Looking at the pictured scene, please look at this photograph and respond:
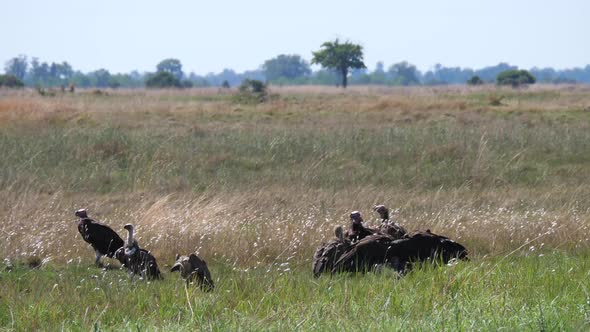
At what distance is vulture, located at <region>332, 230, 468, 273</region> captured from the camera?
7512mm

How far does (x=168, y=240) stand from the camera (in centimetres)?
907

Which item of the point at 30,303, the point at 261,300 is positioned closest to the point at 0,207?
the point at 30,303

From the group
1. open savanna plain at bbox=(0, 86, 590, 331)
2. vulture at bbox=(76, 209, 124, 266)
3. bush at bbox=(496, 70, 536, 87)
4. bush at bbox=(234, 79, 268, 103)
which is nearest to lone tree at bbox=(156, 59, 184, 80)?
bush at bbox=(496, 70, 536, 87)

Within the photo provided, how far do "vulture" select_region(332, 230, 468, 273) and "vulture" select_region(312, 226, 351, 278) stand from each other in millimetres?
75

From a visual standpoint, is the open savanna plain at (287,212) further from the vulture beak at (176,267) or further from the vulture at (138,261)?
the vulture beak at (176,267)

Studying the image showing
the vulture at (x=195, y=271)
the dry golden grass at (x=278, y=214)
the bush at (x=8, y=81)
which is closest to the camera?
the vulture at (x=195, y=271)

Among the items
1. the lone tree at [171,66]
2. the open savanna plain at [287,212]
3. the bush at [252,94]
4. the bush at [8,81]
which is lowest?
the lone tree at [171,66]

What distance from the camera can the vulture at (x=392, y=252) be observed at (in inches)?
296

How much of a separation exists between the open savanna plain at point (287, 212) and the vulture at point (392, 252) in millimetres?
179

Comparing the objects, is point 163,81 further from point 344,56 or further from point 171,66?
point 171,66

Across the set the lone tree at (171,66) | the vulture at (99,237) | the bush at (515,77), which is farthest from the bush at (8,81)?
the lone tree at (171,66)

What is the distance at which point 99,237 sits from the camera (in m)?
8.16

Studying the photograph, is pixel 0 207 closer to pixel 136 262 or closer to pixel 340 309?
pixel 136 262

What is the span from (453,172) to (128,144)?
6.13 m
